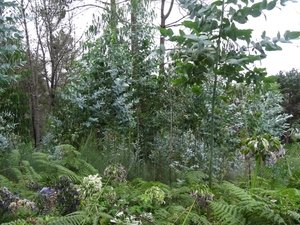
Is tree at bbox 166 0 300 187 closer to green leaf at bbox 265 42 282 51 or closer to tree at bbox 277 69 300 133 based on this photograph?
green leaf at bbox 265 42 282 51

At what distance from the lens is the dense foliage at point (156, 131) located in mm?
1719

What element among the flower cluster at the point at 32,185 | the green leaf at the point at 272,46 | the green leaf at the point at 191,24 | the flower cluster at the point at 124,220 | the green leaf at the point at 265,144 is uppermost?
the green leaf at the point at 191,24

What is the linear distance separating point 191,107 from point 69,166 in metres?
2.39

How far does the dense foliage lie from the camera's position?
172 cm

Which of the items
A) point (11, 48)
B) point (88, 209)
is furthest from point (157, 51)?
point (11, 48)

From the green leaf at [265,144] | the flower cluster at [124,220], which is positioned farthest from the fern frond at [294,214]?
the flower cluster at [124,220]

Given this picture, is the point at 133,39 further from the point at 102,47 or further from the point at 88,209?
the point at 88,209

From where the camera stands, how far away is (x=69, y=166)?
2.90m

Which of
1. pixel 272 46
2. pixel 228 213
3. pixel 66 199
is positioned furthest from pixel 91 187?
pixel 272 46

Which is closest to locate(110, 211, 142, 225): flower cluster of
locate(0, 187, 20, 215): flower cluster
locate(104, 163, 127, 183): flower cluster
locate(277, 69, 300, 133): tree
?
locate(104, 163, 127, 183): flower cluster

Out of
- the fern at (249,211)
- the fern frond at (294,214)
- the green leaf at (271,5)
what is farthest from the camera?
the green leaf at (271,5)

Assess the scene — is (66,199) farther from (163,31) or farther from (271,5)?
(271,5)

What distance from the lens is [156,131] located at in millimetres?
5453

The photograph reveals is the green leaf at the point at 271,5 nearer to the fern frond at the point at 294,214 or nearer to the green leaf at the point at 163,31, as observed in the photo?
the green leaf at the point at 163,31
